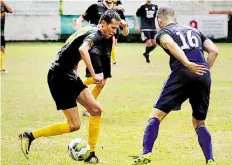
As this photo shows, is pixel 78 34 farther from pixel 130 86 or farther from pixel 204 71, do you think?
pixel 130 86

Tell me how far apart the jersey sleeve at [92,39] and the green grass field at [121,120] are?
1.51 metres

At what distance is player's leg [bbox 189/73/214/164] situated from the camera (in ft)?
24.6

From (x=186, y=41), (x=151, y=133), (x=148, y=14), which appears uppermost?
(x=186, y=41)

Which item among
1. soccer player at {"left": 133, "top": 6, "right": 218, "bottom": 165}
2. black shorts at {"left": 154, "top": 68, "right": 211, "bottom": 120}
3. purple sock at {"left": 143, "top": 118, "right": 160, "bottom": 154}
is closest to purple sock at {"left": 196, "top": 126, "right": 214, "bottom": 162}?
soccer player at {"left": 133, "top": 6, "right": 218, "bottom": 165}

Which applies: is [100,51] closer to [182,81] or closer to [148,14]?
[182,81]

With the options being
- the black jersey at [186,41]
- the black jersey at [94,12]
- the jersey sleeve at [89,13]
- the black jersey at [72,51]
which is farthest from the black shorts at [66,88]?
the jersey sleeve at [89,13]

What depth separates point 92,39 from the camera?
8.20 meters

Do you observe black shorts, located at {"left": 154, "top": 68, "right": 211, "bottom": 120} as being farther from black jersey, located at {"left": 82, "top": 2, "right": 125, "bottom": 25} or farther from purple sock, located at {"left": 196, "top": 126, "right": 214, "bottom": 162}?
black jersey, located at {"left": 82, "top": 2, "right": 125, "bottom": 25}

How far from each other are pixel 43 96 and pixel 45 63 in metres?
9.18

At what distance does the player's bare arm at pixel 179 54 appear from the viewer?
23.8 ft

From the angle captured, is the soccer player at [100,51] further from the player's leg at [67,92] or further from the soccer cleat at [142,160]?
the soccer cleat at [142,160]

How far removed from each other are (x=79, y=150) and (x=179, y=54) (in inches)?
74.4

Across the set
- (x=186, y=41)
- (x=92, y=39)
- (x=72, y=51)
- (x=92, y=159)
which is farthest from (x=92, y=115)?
(x=186, y=41)

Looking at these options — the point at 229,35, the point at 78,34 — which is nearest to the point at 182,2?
the point at 229,35
